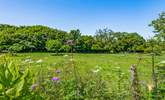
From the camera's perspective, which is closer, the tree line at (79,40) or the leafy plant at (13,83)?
the leafy plant at (13,83)

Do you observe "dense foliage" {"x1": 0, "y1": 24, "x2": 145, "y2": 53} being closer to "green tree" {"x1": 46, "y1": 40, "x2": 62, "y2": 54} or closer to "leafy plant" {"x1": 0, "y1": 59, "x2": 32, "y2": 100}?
"green tree" {"x1": 46, "y1": 40, "x2": 62, "y2": 54}

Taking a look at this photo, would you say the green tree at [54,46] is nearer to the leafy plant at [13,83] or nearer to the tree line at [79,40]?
the tree line at [79,40]

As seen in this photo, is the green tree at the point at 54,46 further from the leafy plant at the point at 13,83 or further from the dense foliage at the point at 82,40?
the leafy plant at the point at 13,83

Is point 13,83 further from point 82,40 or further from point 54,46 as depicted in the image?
point 82,40

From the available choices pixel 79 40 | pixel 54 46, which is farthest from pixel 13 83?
pixel 79 40

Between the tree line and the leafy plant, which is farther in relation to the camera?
the tree line

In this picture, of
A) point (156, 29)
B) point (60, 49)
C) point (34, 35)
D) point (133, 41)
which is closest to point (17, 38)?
point (34, 35)

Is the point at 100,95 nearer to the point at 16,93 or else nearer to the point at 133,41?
the point at 16,93

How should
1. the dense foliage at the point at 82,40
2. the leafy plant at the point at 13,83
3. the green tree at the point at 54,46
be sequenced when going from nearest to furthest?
the leafy plant at the point at 13,83 → the green tree at the point at 54,46 → the dense foliage at the point at 82,40

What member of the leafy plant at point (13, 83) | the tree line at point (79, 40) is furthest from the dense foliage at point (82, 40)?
the leafy plant at point (13, 83)

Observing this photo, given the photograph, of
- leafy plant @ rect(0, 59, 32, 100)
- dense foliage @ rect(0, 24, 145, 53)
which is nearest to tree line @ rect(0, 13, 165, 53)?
dense foliage @ rect(0, 24, 145, 53)

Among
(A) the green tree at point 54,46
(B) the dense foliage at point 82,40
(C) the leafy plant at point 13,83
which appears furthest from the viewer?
(B) the dense foliage at point 82,40

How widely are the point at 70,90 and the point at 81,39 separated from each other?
328ft

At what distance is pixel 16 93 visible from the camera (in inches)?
53.1
